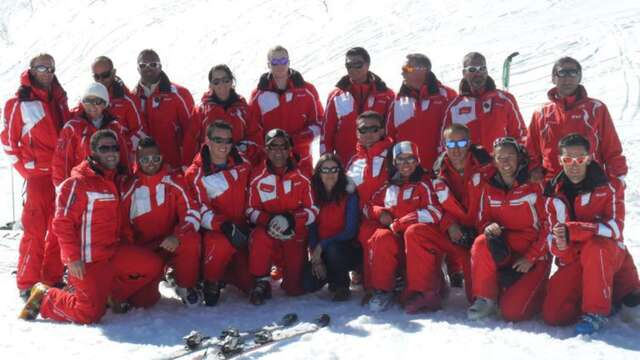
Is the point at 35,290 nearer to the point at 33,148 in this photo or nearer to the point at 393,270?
the point at 33,148

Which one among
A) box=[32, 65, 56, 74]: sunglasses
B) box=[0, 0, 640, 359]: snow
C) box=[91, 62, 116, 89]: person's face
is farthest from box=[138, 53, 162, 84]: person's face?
box=[0, 0, 640, 359]: snow

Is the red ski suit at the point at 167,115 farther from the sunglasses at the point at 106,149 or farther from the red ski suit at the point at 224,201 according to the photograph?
the sunglasses at the point at 106,149

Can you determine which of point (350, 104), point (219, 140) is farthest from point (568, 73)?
point (219, 140)

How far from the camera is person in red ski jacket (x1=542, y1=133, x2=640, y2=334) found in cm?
456

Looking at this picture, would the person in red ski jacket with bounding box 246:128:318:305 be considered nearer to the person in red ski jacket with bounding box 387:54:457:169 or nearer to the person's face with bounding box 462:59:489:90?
the person in red ski jacket with bounding box 387:54:457:169

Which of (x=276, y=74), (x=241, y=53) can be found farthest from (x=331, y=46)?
(x=276, y=74)

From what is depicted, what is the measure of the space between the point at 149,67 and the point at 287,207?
1.90 meters

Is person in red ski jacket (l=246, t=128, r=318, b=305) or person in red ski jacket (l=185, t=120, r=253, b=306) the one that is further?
person in red ski jacket (l=246, t=128, r=318, b=305)

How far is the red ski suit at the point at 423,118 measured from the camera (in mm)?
6359

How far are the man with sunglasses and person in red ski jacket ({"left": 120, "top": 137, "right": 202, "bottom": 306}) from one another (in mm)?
2765

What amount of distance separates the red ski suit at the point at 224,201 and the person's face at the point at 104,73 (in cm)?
125

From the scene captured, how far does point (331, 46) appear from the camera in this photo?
16.3m

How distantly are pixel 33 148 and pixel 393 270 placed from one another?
3243 millimetres

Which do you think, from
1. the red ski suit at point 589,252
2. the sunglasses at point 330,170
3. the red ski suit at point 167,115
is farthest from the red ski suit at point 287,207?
the red ski suit at point 589,252
